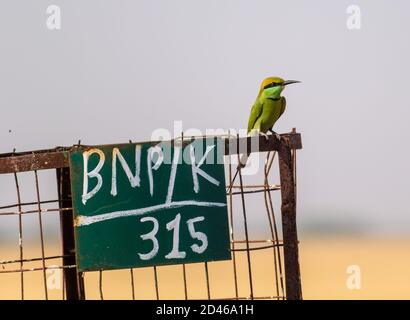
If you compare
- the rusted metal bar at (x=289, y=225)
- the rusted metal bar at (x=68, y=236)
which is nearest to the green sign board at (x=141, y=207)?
the rusted metal bar at (x=289, y=225)

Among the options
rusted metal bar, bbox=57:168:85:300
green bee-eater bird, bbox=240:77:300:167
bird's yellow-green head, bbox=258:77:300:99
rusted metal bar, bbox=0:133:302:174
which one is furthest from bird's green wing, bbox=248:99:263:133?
rusted metal bar, bbox=0:133:302:174

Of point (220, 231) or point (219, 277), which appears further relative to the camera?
point (219, 277)

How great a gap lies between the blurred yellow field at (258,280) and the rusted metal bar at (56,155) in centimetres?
1563

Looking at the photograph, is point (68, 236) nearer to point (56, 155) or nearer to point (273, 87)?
point (56, 155)

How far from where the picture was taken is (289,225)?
659 centimetres

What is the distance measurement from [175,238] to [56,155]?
2.91 ft

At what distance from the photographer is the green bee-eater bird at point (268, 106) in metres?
11.3

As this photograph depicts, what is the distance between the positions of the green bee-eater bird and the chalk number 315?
4936 millimetres

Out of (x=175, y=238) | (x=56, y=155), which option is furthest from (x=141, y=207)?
(x=56, y=155)

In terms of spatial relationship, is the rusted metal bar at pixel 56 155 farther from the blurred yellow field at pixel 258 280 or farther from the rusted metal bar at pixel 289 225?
the blurred yellow field at pixel 258 280

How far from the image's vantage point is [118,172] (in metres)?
6.36
